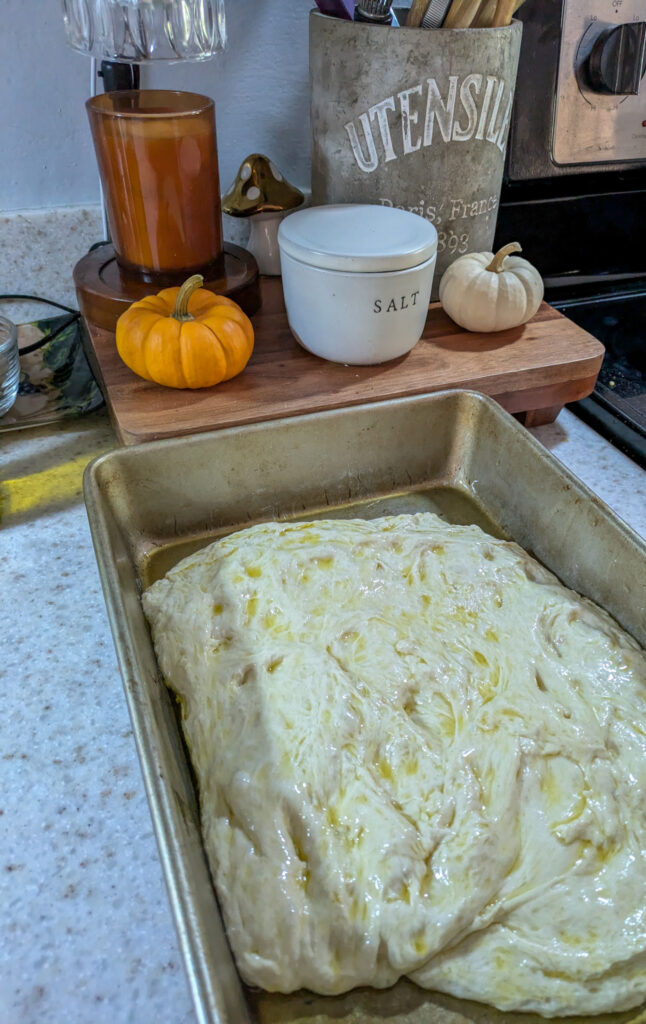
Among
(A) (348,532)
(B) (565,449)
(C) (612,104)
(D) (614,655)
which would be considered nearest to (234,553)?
(A) (348,532)

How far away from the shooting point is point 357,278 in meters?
0.94

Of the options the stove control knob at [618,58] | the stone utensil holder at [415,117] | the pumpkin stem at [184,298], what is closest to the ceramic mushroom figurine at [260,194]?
the stone utensil holder at [415,117]

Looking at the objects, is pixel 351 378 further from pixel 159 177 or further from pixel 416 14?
pixel 416 14

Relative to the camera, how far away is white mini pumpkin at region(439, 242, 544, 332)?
110cm

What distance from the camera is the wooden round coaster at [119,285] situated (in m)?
1.07

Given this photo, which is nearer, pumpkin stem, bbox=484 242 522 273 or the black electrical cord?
pumpkin stem, bbox=484 242 522 273

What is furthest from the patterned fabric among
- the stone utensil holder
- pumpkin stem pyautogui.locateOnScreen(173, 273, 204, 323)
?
the stone utensil holder

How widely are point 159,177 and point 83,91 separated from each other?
0.31 m

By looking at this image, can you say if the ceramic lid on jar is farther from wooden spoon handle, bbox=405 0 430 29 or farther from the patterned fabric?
the patterned fabric

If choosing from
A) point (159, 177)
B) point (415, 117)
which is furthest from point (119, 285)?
point (415, 117)

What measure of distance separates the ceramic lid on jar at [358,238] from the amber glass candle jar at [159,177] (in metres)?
0.14

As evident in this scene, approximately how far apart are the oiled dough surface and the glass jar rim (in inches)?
23.4

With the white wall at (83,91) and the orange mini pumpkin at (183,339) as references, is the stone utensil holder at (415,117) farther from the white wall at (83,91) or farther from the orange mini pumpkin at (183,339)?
the orange mini pumpkin at (183,339)

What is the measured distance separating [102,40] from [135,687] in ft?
2.87
